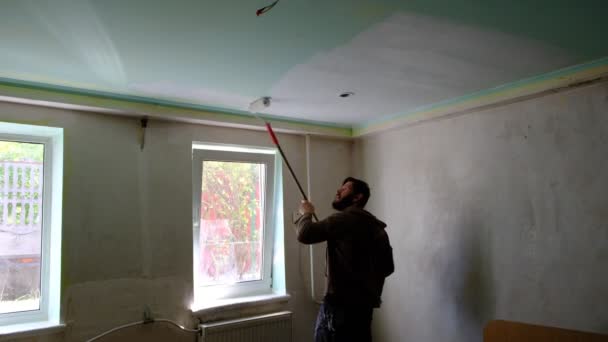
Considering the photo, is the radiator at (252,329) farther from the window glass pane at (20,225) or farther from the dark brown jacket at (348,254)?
the window glass pane at (20,225)

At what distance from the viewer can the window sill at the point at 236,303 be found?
2.91 metres

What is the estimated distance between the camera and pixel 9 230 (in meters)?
2.52

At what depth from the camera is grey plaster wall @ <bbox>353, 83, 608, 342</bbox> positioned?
7.34 ft

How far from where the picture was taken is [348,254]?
2.43 meters

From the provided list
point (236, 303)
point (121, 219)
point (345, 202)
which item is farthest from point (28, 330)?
point (345, 202)

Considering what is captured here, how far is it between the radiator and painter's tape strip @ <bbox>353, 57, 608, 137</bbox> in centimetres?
171

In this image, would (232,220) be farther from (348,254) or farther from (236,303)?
(348,254)

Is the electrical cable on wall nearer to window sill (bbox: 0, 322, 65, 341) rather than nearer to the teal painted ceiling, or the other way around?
the teal painted ceiling

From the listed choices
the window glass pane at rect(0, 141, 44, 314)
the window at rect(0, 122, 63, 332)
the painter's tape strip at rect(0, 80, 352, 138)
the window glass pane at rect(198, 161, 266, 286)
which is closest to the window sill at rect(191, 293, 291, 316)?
the window glass pane at rect(198, 161, 266, 286)

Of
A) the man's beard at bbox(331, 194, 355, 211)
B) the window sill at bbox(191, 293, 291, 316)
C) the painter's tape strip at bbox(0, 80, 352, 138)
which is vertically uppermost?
the painter's tape strip at bbox(0, 80, 352, 138)

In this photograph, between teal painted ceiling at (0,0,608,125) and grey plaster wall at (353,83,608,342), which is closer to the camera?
teal painted ceiling at (0,0,608,125)

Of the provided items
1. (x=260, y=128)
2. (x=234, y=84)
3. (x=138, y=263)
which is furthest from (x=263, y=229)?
(x=234, y=84)

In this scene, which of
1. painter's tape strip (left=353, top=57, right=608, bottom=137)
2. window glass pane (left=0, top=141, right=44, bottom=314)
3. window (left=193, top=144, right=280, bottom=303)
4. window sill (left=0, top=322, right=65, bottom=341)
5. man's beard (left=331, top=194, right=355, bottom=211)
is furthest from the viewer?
window (left=193, top=144, right=280, bottom=303)

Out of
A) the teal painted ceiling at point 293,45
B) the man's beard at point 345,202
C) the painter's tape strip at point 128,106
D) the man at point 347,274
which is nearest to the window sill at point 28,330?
the painter's tape strip at point 128,106
